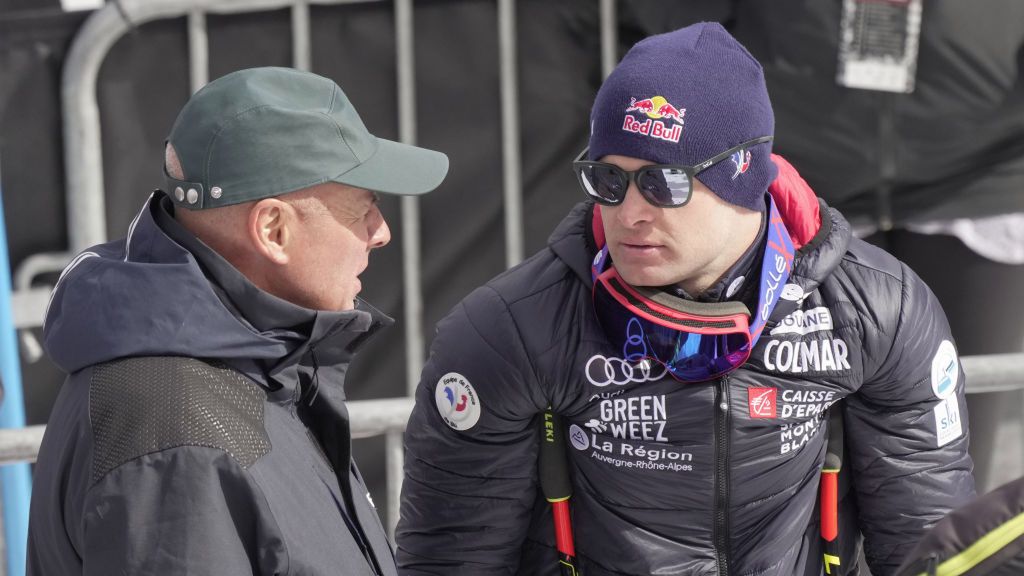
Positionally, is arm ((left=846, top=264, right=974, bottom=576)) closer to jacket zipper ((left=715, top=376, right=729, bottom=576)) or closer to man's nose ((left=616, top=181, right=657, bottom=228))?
jacket zipper ((left=715, top=376, right=729, bottom=576))

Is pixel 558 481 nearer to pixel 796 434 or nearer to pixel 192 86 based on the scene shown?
pixel 796 434

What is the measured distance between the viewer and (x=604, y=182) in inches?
91.5

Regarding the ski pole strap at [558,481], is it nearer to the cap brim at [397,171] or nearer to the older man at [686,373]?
the older man at [686,373]

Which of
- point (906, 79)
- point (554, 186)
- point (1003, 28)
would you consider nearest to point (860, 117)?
point (906, 79)

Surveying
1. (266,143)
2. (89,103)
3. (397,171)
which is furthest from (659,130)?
(89,103)

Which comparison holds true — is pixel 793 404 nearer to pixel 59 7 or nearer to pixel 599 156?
pixel 599 156

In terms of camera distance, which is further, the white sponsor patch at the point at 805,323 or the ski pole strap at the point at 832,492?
the ski pole strap at the point at 832,492

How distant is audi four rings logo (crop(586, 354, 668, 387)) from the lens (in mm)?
2389

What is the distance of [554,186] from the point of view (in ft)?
13.7

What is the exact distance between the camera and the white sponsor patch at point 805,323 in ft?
7.95

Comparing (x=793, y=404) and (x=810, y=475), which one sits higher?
(x=793, y=404)

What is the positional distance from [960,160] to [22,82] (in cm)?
294

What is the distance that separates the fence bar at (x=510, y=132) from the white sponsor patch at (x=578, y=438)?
1.72 meters

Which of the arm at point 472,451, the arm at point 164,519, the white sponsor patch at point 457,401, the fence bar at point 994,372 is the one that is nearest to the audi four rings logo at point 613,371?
the arm at point 472,451
